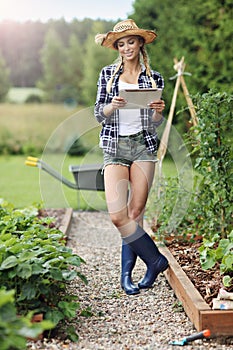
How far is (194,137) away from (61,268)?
1.71m

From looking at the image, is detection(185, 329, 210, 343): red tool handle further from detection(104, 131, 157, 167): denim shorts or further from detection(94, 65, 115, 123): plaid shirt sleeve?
detection(94, 65, 115, 123): plaid shirt sleeve

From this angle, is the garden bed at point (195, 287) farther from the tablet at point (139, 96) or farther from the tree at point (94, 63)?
the tree at point (94, 63)

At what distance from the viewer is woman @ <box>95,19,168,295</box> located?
127 inches

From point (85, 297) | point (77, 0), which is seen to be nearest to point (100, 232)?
point (85, 297)

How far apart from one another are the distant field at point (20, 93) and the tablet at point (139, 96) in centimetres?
1111

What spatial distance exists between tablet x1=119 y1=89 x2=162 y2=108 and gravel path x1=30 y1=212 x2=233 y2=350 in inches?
42.3

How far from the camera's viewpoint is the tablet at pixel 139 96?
10.0 ft

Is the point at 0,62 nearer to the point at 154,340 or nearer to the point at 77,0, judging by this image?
the point at 77,0

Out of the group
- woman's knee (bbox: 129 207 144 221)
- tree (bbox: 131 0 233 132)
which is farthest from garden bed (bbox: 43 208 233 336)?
tree (bbox: 131 0 233 132)

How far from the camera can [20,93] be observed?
48.0ft

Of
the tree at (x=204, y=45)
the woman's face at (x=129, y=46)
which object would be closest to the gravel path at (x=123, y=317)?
the woman's face at (x=129, y=46)

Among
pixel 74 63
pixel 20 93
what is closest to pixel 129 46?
pixel 74 63

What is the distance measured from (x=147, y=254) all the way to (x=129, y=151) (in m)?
0.60

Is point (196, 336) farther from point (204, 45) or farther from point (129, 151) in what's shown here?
point (204, 45)
